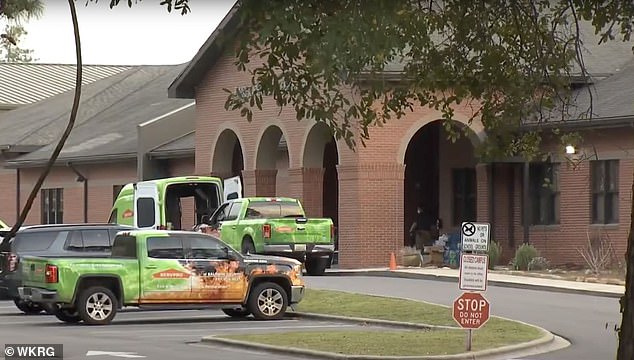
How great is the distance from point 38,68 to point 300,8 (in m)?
67.7

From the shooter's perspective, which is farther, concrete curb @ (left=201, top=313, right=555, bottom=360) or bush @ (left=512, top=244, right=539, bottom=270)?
bush @ (left=512, top=244, right=539, bottom=270)

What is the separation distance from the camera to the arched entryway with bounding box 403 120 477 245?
4375 centimetres

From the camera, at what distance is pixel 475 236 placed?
65.4ft

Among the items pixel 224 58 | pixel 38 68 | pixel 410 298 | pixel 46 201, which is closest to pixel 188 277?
pixel 410 298

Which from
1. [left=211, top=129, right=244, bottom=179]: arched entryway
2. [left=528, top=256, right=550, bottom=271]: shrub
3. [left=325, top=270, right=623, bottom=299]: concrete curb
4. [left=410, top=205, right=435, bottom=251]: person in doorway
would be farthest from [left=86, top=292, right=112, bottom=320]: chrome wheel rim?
[left=211, top=129, right=244, bottom=179]: arched entryway

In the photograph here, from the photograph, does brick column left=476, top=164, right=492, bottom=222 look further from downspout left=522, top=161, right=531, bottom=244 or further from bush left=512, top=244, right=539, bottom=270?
bush left=512, top=244, right=539, bottom=270

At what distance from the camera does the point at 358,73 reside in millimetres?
10703

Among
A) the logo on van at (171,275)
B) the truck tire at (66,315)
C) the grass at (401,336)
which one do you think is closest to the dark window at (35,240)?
the truck tire at (66,315)

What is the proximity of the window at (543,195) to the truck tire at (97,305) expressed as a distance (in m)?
16.6

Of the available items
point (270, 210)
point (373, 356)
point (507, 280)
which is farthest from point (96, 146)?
point (373, 356)

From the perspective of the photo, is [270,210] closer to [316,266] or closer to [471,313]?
[316,266]

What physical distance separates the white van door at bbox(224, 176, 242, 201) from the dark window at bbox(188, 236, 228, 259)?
1357 cm

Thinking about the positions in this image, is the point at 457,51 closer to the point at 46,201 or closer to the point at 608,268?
the point at 608,268

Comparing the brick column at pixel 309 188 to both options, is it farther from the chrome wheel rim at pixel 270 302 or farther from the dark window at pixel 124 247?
the dark window at pixel 124 247
